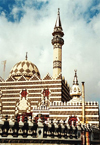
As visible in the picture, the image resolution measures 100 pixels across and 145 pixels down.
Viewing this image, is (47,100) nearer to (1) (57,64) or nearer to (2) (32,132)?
(1) (57,64)

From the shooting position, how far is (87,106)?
29.9m

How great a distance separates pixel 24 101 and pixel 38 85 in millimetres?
3715

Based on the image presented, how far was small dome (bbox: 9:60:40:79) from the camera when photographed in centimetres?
4134

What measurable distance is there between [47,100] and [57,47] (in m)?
11.9

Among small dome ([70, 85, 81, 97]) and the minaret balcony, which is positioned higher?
the minaret balcony

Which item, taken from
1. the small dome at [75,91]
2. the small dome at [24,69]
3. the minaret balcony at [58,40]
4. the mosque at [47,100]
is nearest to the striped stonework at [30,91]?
the mosque at [47,100]

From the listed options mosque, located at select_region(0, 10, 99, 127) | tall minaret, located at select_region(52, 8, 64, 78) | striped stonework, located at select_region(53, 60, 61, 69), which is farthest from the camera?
striped stonework, located at select_region(53, 60, 61, 69)

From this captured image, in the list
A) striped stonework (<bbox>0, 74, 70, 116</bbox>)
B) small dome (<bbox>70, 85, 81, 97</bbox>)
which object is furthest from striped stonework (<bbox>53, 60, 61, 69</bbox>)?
small dome (<bbox>70, 85, 81, 97</bbox>)

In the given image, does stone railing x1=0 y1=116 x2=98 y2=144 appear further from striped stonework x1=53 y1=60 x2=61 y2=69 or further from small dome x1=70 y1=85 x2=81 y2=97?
striped stonework x1=53 y1=60 x2=61 y2=69

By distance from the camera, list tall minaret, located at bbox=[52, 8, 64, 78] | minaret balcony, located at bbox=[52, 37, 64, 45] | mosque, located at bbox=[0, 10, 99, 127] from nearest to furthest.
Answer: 1. mosque, located at bbox=[0, 10, 99, 127]
2. tall minaret, located at bbox=[52, 8, 64, 78]
3. minaret balcony, located at bbox=[52, 37, 64, 45]

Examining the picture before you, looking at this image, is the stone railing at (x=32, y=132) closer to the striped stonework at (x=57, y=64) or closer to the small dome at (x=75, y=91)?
the small dome at (x=75, y=91)

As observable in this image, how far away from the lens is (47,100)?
3378 cm

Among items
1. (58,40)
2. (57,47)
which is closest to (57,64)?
(57,47)

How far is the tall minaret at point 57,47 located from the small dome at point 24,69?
19.3ft
